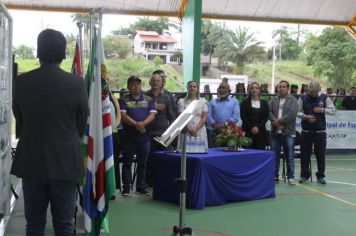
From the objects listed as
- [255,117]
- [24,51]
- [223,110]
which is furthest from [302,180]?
[24,51]

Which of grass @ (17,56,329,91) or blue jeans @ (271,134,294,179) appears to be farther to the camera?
grass @ (17,56,329,91)

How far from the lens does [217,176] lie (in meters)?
6.38

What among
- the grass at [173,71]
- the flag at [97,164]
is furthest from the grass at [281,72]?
the flag at [97,164]

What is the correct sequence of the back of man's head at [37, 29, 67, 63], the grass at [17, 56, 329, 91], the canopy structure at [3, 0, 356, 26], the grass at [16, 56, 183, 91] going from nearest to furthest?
the back of man's head at [37, 29, 67, 63], the canopy structure at [3, 0, 356, 26], the grass at [17, 56, 329, 91], the grass at [16, 56, 183, 91]

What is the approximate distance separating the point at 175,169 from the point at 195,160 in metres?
0.35

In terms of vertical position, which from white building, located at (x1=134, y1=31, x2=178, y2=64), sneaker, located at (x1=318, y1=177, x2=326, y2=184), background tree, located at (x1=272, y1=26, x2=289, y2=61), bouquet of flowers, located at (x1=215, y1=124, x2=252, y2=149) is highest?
background tree, located at (x1=272, y1=26, x2=289, y2=61)

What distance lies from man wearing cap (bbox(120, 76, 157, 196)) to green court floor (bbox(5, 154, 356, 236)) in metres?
0.42

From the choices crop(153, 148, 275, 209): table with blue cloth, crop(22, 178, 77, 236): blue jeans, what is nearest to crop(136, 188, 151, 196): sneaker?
crop(153, 148, 275, 209): table with blue cloth

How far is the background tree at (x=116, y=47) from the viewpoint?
109 ft

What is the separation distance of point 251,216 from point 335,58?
29597 millimetres

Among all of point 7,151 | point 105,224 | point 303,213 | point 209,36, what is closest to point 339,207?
point 303,213

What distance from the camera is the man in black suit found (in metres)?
2.82

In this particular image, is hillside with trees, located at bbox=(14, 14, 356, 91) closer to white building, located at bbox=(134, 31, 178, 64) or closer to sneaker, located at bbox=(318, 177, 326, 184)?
white building, located at bbox=(134, 31, 178, 64)

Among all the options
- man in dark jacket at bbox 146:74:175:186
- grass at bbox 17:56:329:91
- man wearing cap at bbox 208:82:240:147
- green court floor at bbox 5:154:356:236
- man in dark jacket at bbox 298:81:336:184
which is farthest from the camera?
grass at bbox 17:56:329:91
